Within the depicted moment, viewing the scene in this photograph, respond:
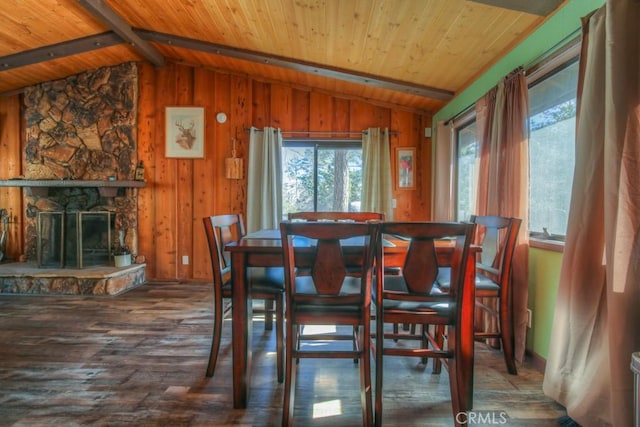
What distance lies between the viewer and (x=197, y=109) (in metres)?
4.02

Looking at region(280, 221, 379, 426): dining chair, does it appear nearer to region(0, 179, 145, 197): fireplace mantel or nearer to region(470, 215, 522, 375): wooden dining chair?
region(470, 215, 522, 375): wooden dining chair

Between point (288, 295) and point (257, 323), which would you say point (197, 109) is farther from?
point (288, 295)

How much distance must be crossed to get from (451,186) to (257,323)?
2662mm

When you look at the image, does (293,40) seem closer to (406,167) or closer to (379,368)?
(406,167)

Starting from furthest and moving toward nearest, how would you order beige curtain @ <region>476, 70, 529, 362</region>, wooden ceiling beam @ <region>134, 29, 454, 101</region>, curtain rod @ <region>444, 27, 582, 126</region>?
wooden ceiling beam @ <region>134, 29, 454, 101</region>
beige curtain @ <region>476, 70, 529, 362</region>
curtain rod @ <region>444, 27, 582, 126</region>

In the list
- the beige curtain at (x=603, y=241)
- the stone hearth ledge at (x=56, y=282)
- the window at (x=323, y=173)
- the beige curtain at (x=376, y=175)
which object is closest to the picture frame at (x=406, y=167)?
the beige curtain at (x=376, y=175)

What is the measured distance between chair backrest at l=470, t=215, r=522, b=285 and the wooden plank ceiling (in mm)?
1338

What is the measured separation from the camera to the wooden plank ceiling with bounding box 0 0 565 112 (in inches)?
87.0

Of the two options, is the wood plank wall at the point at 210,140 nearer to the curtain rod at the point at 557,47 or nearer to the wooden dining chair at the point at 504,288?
the curtain rod at the point at 557,47

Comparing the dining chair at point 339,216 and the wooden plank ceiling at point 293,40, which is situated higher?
the wooden plank ceiling at point 293,40

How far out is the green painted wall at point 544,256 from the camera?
1698 millimetres

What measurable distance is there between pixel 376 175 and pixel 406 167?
49 cm

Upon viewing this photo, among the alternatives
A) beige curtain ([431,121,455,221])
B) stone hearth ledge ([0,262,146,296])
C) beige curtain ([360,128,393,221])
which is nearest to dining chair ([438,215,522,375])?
beige curtain ([431,121,455,221])

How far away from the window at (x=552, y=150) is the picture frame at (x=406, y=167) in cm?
182
